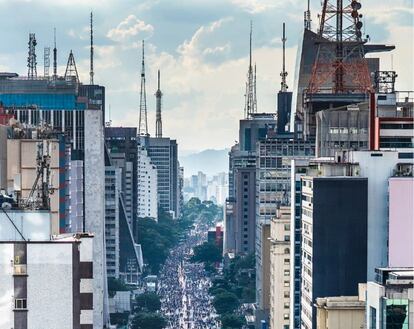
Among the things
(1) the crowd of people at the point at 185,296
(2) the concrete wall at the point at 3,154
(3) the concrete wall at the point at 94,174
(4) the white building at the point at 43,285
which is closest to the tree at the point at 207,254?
(1) the crowd of people at the point at 185,296

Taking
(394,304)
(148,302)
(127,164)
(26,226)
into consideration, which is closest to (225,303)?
(148,302)

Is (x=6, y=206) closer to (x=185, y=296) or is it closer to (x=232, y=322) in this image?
(x=232, y=322)

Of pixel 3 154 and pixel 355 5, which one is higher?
pixel 355 5

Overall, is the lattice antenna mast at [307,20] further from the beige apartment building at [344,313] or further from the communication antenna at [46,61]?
the beige apartment building at [344,313]

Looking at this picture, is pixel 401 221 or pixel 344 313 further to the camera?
pixel 401 221

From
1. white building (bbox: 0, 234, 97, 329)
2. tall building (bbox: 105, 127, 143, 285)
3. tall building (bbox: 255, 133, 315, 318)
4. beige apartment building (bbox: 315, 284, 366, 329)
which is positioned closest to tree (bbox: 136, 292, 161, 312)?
tall building (bbox: 105, 127, 143, 285)

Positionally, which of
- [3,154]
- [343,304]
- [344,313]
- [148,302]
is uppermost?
[3,154]

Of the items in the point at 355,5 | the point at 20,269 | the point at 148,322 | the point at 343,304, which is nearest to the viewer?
the point at 20,269
